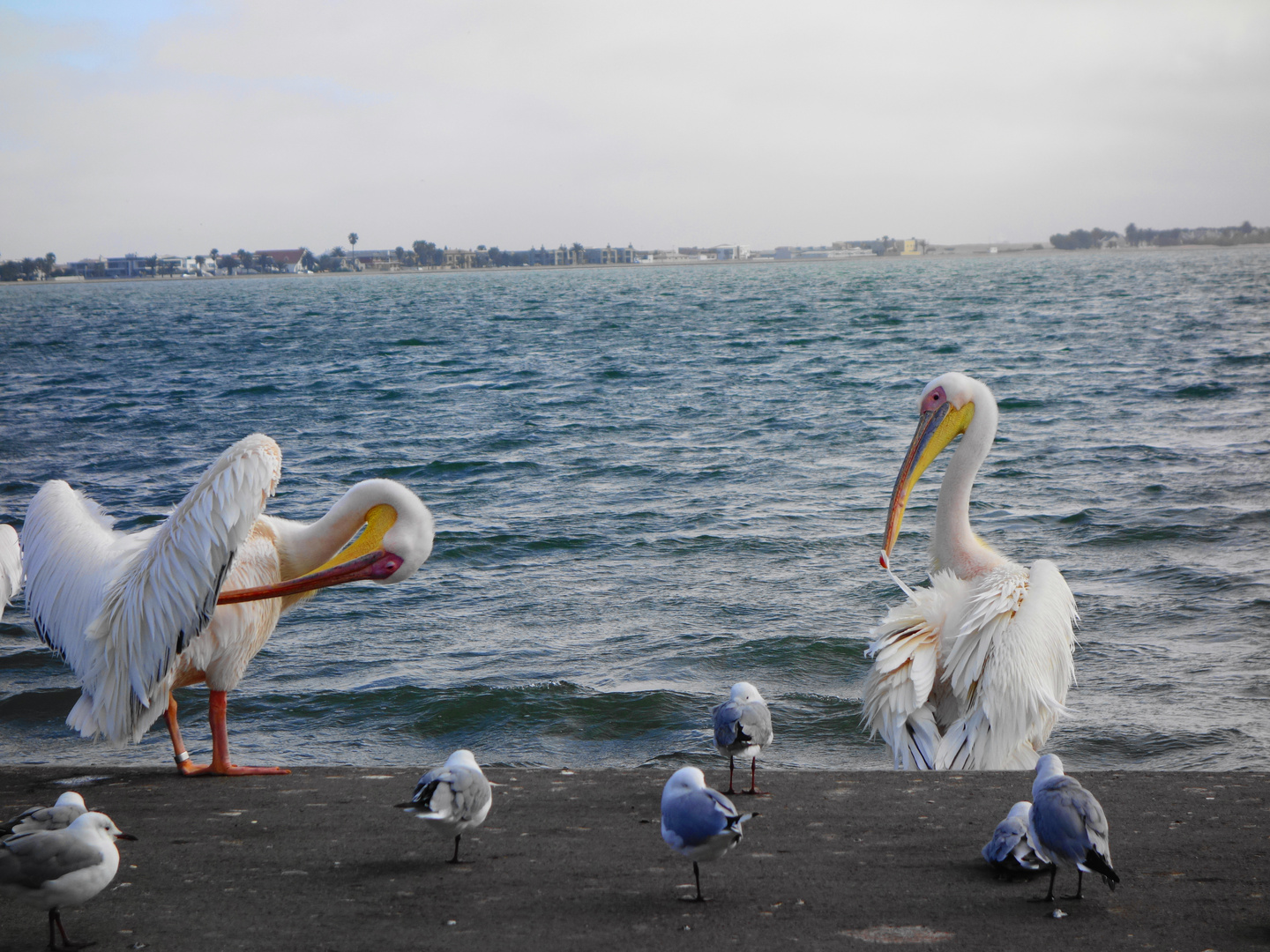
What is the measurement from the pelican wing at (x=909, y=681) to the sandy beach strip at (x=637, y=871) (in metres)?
0.33

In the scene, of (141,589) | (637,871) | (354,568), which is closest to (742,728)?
(637,871)

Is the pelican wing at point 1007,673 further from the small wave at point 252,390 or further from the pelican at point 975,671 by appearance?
the small wave at point 252,390

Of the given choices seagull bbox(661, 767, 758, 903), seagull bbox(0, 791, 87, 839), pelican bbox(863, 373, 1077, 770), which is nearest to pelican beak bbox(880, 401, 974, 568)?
pelican bbox(863, 373, 1077, 770)

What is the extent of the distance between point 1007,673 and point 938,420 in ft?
4.91

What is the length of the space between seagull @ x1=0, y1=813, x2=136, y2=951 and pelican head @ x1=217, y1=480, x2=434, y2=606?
4.70ft

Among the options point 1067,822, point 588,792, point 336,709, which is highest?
point 1067,822

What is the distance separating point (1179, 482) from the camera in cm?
1051

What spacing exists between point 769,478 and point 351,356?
18.8 metres

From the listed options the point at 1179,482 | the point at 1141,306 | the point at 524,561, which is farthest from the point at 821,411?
the point at 1141,306

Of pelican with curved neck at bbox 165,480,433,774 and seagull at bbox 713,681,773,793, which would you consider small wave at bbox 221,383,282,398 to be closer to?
pelican with curved neck at bbox 165,480,433,774

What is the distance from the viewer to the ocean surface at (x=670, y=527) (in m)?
5.56

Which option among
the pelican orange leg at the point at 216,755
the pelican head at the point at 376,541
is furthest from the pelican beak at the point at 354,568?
the pelican orange leg at the point at 216,755

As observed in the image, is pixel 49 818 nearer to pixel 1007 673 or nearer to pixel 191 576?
pixel 191 576

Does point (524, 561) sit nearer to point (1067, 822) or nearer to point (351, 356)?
point (1067, 822)
